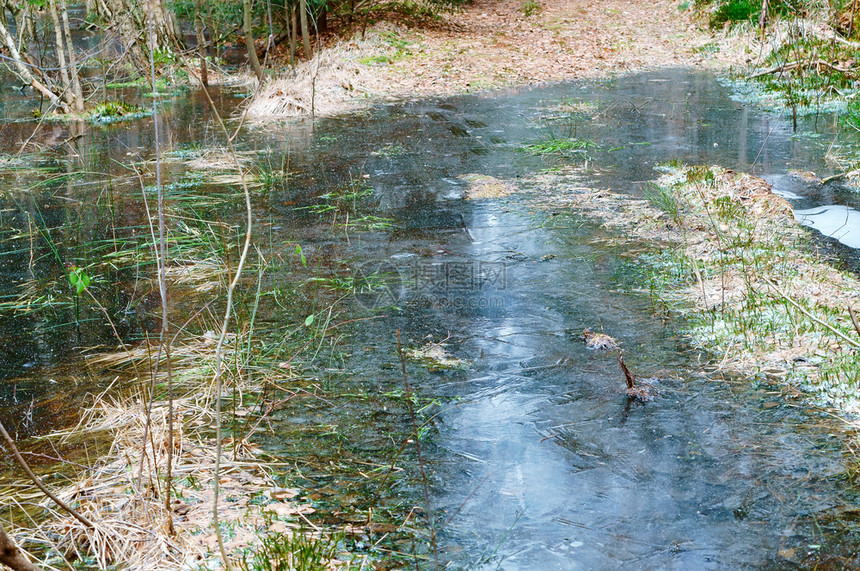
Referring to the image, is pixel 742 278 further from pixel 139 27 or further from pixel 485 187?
pixel 139 27

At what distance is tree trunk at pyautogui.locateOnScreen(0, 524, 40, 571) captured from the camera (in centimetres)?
176

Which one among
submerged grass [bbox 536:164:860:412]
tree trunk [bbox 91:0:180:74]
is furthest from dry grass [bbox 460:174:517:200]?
tree trunk [bbox 91:0:180:74]

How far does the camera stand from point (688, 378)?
375 cm

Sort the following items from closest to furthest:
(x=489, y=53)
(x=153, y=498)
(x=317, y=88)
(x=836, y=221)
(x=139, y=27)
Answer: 1. (x=153, y=498)
2. (x=836, y=221)
3. (x=317, y=88)
4. (x=139, y=27)
5. (x=489, y=53)

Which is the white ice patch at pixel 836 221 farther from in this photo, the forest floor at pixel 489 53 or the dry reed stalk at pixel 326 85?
the forest floor at pixel 489 53

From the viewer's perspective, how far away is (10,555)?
180 cm

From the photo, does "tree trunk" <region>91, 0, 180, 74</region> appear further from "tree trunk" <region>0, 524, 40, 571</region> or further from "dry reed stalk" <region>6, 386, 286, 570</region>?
"tree trunk" <region>0, 524, 40, 571</region>

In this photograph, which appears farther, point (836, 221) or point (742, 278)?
point (836, 221)

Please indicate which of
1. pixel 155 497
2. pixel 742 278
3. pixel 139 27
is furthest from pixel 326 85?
pixel 155 497

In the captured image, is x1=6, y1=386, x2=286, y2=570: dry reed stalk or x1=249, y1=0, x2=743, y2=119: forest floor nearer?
x1=6, y1=386, x2=286, y2=570: dry reed stalk

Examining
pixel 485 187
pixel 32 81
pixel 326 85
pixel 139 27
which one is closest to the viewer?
pixel 485 187

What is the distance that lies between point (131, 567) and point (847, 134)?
836 cm

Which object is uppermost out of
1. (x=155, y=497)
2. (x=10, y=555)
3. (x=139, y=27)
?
(x=139, y=27)

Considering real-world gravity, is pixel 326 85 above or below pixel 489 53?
below
